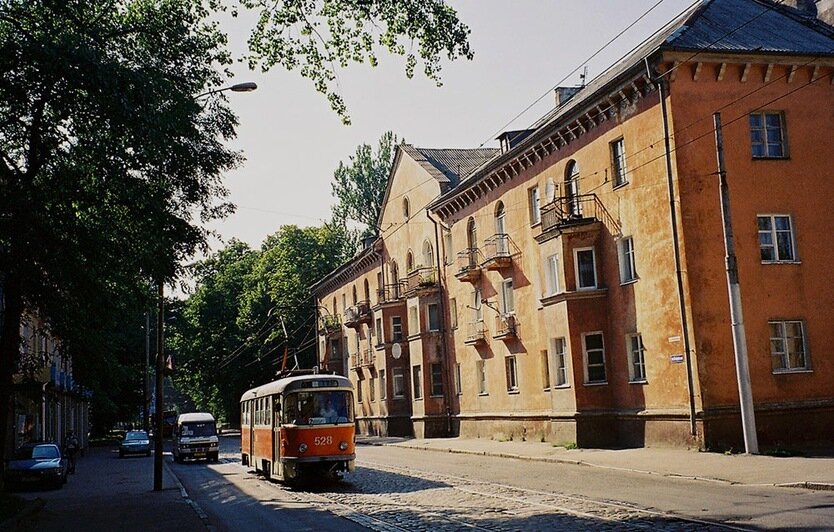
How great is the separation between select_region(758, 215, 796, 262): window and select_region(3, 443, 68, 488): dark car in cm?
2326

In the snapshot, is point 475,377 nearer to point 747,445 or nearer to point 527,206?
point 527,206

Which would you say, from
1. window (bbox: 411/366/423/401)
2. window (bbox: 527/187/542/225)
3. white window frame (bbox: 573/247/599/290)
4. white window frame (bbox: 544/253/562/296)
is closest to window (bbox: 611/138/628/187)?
white window frame (bbox: 573/247/599/290)

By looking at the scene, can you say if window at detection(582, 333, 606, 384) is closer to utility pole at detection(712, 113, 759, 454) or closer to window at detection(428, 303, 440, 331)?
utility pole at detection(712, 113, 759, 454)

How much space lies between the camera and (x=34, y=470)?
2842 centimetres

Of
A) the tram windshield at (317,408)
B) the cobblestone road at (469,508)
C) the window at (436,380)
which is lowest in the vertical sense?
the cobblestone road at (469,508)

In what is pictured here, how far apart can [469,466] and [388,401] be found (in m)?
25.3

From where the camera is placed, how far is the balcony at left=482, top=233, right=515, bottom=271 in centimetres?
3603

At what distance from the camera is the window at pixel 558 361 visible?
3050cm

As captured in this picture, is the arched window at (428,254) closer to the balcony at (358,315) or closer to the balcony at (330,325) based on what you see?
the balcony at (358,315)

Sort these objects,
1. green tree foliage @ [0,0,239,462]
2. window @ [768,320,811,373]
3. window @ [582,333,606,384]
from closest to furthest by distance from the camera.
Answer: green tree foliage @ [0,0,239,462], window @ [768,320,811,373], window @ [582,333,606,384]

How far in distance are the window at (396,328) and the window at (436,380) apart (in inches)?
242

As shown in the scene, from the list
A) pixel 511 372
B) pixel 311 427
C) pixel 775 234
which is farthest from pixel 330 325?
pixel 775 234

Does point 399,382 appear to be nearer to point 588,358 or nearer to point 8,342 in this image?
point 588,358

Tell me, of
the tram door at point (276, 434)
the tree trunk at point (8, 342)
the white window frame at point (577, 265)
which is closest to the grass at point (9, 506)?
the tree trunk at point (8, 342)
